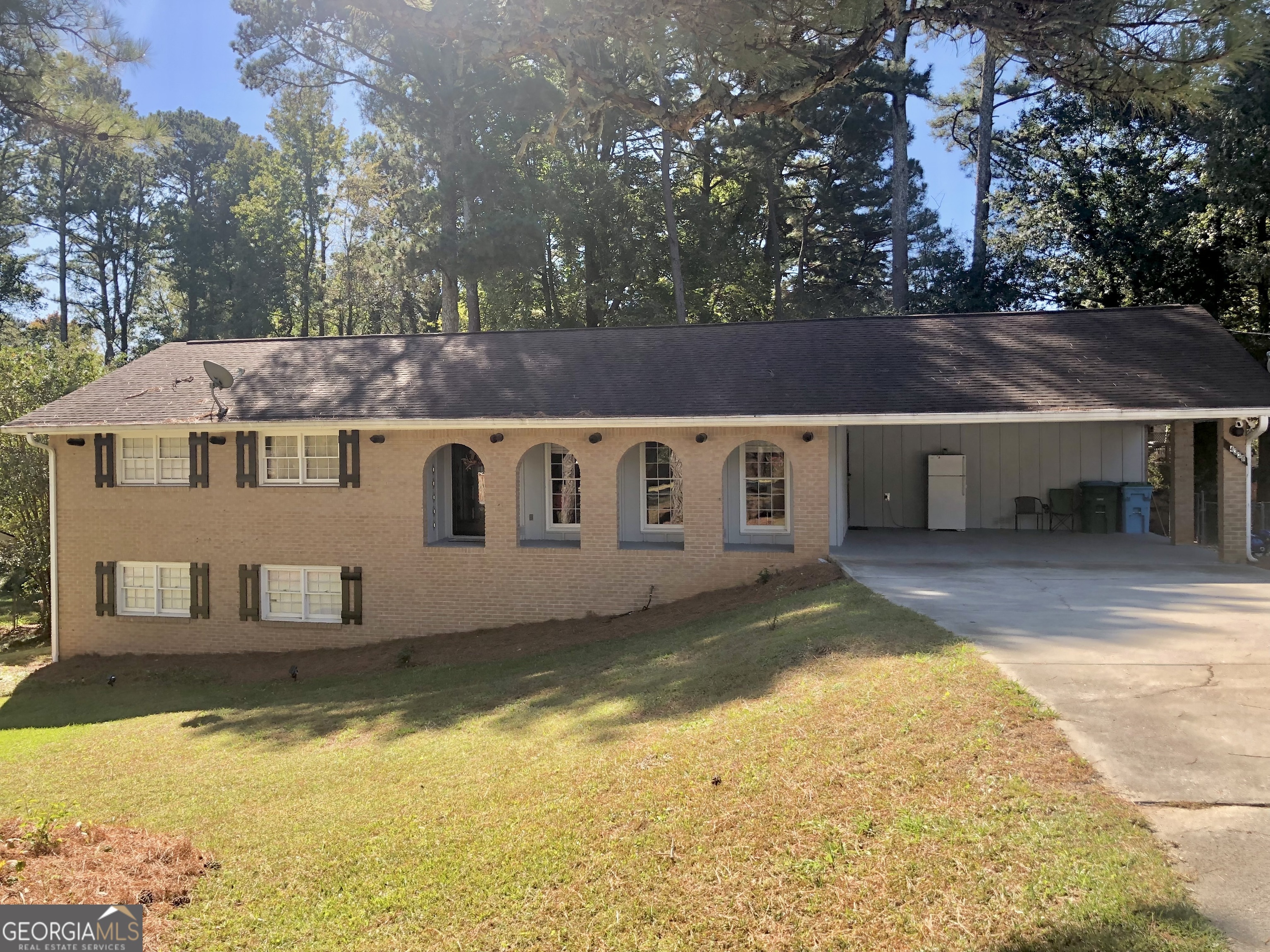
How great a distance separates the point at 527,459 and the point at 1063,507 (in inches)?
416

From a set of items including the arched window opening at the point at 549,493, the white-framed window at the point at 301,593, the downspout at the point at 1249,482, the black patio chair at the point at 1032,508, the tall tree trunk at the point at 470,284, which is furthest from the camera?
the tall tree trunk at the point at 470,284

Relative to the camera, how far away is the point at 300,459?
15.5 m

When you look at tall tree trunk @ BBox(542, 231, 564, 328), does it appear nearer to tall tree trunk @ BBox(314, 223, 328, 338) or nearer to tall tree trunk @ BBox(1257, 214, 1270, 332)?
tall tree trunk @ BBox(314, 223, 328, 338)

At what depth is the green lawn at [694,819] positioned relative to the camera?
423cm

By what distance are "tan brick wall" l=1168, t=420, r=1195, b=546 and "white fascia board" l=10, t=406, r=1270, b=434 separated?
123 centimetres

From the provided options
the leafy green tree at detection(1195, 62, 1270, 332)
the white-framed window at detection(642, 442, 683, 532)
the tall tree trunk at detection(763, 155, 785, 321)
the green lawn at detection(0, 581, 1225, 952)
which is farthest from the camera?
the tall tree trunk at detection(763, 155, 785, 321)

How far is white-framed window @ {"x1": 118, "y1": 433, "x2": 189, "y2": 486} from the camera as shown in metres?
15.9

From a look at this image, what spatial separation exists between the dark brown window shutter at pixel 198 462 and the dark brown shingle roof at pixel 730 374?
513 mm

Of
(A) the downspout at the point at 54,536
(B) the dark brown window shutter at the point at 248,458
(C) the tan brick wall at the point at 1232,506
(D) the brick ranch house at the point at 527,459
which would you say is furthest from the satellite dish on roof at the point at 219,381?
(C) the tan brick wall at the point at 1232,506

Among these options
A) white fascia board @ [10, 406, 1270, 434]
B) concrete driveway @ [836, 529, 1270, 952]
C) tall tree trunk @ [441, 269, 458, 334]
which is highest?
tall tree trunk @ [441, 269, 458, 334]

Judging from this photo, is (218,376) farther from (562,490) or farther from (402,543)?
(562,490)

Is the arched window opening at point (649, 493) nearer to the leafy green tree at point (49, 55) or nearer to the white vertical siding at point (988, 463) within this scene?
the white vertical siding at point (988, 463)

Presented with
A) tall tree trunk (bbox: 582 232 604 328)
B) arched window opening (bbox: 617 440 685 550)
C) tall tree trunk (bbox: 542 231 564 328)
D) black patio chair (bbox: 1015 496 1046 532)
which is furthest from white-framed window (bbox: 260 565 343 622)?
tall tree trunk (bbox: 542 231 564 328)

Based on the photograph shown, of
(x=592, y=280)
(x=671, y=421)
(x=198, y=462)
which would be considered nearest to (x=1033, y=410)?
(x=671, y=421)
